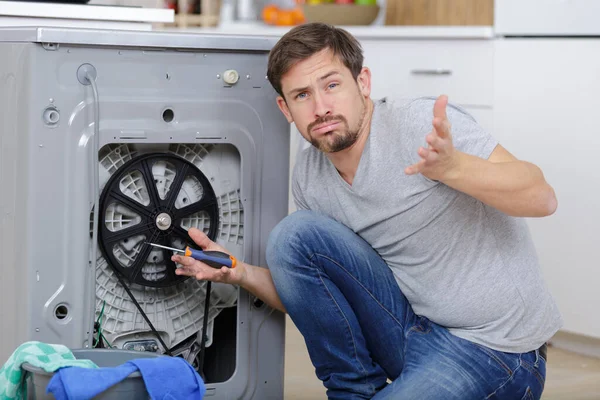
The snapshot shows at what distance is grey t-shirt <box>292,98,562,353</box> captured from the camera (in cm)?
151

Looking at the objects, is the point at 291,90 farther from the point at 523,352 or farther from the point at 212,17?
the point at 212,17

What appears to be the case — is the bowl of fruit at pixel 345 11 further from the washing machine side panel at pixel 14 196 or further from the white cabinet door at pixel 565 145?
the washing machine side panel at pixel 14 196

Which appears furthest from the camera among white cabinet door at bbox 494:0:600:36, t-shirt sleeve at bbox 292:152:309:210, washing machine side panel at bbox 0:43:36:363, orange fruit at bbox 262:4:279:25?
orange fruit at bbox 262:4:279:25

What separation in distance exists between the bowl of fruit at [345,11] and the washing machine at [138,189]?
1.32 m

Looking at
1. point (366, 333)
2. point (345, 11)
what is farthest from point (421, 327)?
point (345, 11)

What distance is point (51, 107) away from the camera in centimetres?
150

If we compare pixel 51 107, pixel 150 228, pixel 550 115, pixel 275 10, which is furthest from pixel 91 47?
pixel 275 10

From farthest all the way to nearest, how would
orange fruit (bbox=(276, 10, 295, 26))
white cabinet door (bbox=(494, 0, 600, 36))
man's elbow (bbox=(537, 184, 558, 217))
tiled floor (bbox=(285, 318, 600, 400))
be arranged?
orange fruit (bbox=(276, 10, 295, 26)) < white cabinet door (bbox=(494, 0, 600, 36)) < tiled floor (bbox=(285, 318, 600, 400)) < man's elbow (bbox=(537, 184, 558, 217))

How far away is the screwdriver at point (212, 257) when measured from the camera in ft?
5.11

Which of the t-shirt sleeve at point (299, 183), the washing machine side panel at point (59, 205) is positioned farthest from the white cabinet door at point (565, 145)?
the washing machine side panel at point (59, 205)

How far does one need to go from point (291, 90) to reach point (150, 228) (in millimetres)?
327

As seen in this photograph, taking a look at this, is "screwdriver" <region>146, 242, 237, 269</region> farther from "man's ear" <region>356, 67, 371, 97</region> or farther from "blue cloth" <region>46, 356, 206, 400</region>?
"man's ear" <region>356, 67, 371, 97</region>

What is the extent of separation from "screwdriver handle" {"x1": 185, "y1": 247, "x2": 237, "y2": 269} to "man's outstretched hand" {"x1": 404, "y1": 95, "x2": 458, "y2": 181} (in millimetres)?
408

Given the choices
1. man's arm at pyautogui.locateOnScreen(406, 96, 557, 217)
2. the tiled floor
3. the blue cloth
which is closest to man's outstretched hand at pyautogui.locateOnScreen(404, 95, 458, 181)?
man's arm at pyautogui.locateOnScreen(406, 96, 557, 217)
